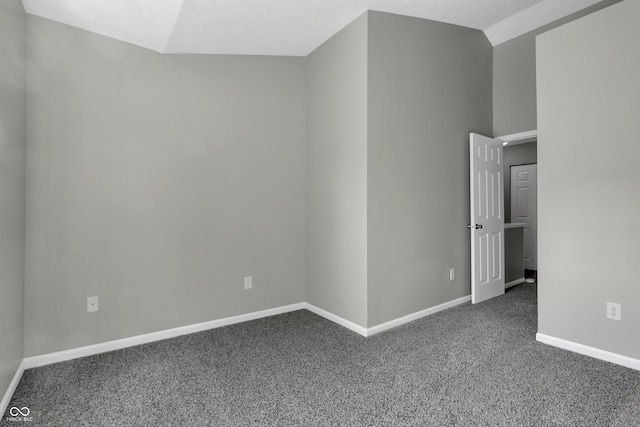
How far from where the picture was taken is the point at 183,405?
1909mm

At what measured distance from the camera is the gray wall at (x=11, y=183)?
6.29ft

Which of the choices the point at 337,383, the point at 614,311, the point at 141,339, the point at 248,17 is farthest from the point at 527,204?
the point at 141,339

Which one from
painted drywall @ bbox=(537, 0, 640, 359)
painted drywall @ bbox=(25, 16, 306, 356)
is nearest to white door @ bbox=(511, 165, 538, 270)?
painted drywall @ bbox=(537, 0, 640, 359)

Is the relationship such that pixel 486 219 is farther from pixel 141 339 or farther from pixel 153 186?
pixel 141 339

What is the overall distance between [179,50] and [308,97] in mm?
1310

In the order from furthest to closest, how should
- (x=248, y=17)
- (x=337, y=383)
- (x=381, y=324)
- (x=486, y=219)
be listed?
1. (x=486, y=219)
2. (x=381, y=324)
3. (x=248, y=17)
4. (x=337, y=383)

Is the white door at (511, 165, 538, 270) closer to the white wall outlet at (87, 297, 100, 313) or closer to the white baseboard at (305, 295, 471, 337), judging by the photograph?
the white baseboard at (305, 295, 471, 337)

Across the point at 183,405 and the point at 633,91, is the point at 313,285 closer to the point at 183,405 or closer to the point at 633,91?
the point at 183,405

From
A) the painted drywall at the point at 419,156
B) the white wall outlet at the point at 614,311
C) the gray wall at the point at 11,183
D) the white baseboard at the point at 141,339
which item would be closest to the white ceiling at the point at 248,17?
the painted drywall at the point at 419,156

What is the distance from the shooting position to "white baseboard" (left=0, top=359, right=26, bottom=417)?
1.84 meters

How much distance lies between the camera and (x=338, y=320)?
10.6 ft

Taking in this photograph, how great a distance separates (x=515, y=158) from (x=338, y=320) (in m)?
4.69

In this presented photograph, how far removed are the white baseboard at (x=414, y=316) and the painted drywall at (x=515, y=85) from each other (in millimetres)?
2108

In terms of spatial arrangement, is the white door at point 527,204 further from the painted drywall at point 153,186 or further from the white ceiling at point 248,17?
the painted drywall at point 153,186
